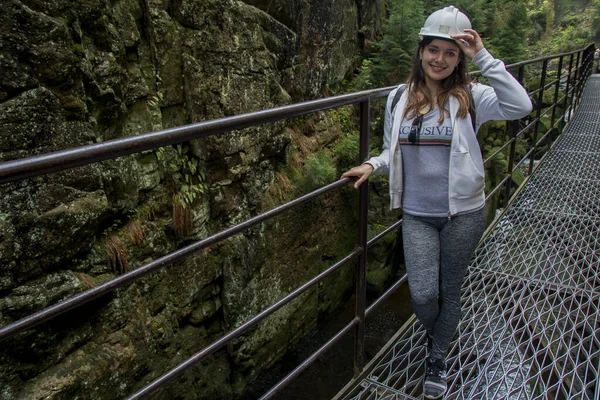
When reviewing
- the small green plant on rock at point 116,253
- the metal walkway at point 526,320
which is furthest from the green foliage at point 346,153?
the small green plant on rock at point 116,253

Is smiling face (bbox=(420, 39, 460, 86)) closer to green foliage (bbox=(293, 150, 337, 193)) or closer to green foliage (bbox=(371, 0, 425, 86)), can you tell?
green foliage (bbox=(293, 150, 337, 193))

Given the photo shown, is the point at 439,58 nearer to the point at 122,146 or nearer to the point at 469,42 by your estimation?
the point at 469,42

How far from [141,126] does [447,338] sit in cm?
422

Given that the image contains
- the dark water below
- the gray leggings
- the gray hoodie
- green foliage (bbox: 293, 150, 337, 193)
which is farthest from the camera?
green foliage (bbox: 293, 150, 337, 193)

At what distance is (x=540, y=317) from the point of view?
2.70 m

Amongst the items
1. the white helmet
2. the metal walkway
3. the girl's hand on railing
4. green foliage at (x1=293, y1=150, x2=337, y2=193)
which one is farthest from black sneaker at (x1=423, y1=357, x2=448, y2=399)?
green foliage at (x1=293, y1=150, x2=337, y2=193)

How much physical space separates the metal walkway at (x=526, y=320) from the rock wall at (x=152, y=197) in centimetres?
335

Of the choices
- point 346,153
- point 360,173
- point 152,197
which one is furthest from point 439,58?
point 346,153

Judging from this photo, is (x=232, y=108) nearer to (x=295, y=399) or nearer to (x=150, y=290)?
(x=150, y=290)

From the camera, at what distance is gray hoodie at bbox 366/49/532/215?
5.94 ft

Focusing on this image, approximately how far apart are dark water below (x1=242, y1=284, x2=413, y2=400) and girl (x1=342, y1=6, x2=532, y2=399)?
5.09m

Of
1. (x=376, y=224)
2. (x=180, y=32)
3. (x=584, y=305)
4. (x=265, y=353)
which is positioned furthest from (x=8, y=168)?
(x=376, y=224)

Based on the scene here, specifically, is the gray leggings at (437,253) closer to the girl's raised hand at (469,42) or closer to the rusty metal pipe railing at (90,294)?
the girl's raised hand at (469,42)

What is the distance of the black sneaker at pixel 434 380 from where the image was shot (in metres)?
2.16
